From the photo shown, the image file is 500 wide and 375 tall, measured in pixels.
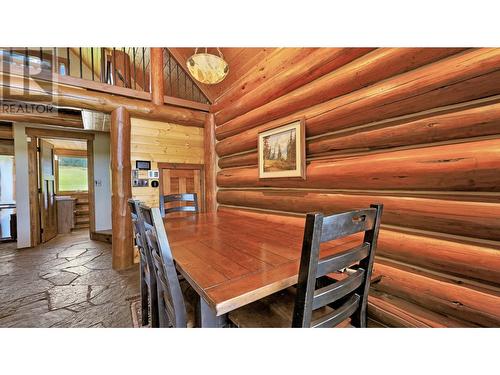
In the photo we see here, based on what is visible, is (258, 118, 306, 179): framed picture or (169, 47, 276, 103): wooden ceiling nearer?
(258, 118, 306, 179): framed picture

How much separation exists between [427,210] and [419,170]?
0.91 feet

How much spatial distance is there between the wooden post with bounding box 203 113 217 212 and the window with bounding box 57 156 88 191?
18.0ft

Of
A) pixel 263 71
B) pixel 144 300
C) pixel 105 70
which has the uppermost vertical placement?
pixel 105 70

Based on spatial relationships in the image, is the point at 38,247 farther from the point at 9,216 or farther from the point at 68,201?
the point at 68,201

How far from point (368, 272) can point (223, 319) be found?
0.74 metres

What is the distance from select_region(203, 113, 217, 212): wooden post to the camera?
3.87 meters

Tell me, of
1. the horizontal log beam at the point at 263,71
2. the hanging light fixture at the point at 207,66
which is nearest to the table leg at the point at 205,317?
the hanging light fixture at the point at 207,66

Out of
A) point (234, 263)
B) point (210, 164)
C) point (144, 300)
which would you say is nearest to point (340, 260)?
point (234, 263)

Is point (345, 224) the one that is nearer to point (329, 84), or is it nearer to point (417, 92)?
point (417, 92)

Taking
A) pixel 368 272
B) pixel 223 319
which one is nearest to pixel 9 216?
pixel 223 319

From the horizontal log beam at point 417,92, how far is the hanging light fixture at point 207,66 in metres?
1.07

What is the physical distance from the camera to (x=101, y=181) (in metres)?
4.84

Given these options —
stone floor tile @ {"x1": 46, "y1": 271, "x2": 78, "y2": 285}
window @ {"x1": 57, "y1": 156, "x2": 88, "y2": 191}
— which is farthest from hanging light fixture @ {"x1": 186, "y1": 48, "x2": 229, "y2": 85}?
window @ {"x1": 57, "y1": 156, "x2": 88, "y2": 191}

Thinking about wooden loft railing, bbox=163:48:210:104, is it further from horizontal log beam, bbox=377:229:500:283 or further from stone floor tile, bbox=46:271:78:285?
horizontal log beam, bbox=377:229:500:283
